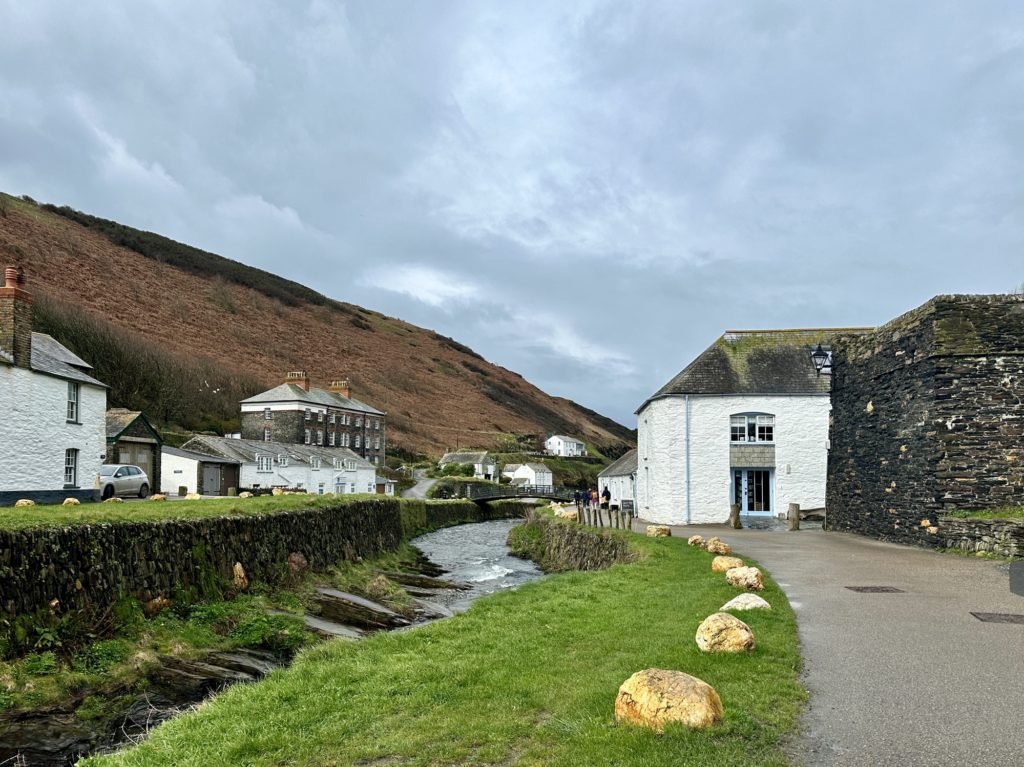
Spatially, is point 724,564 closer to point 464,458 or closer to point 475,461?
point 475,461

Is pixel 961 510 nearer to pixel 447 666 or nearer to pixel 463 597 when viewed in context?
pixel 463 597

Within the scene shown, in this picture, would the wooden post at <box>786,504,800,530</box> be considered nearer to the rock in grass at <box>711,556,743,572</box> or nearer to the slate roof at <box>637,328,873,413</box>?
the slate roof at <box>637,328,873,413</box>

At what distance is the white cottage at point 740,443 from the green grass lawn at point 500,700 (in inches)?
870

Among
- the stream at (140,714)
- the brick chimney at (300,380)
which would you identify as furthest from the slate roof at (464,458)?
the stream at (140,714)

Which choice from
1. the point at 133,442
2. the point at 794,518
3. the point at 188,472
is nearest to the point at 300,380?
the point at 188,472

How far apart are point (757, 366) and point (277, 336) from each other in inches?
4359

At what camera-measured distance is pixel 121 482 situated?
98.9ft

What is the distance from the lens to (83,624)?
38.7 ft

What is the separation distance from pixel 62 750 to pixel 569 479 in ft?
383

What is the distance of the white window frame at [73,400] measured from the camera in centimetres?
2659

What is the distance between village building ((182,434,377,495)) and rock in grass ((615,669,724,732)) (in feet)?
138

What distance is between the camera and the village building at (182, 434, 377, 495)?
5031 cm

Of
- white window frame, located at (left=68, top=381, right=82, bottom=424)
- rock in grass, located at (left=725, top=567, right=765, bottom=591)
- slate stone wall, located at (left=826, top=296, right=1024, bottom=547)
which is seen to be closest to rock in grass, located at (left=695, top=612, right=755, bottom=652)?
rock in grass, located at (left=725, top=567, right=765, bottom=591)

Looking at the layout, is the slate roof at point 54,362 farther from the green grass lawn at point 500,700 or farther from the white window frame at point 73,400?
the green grass lawn at point 500,700
